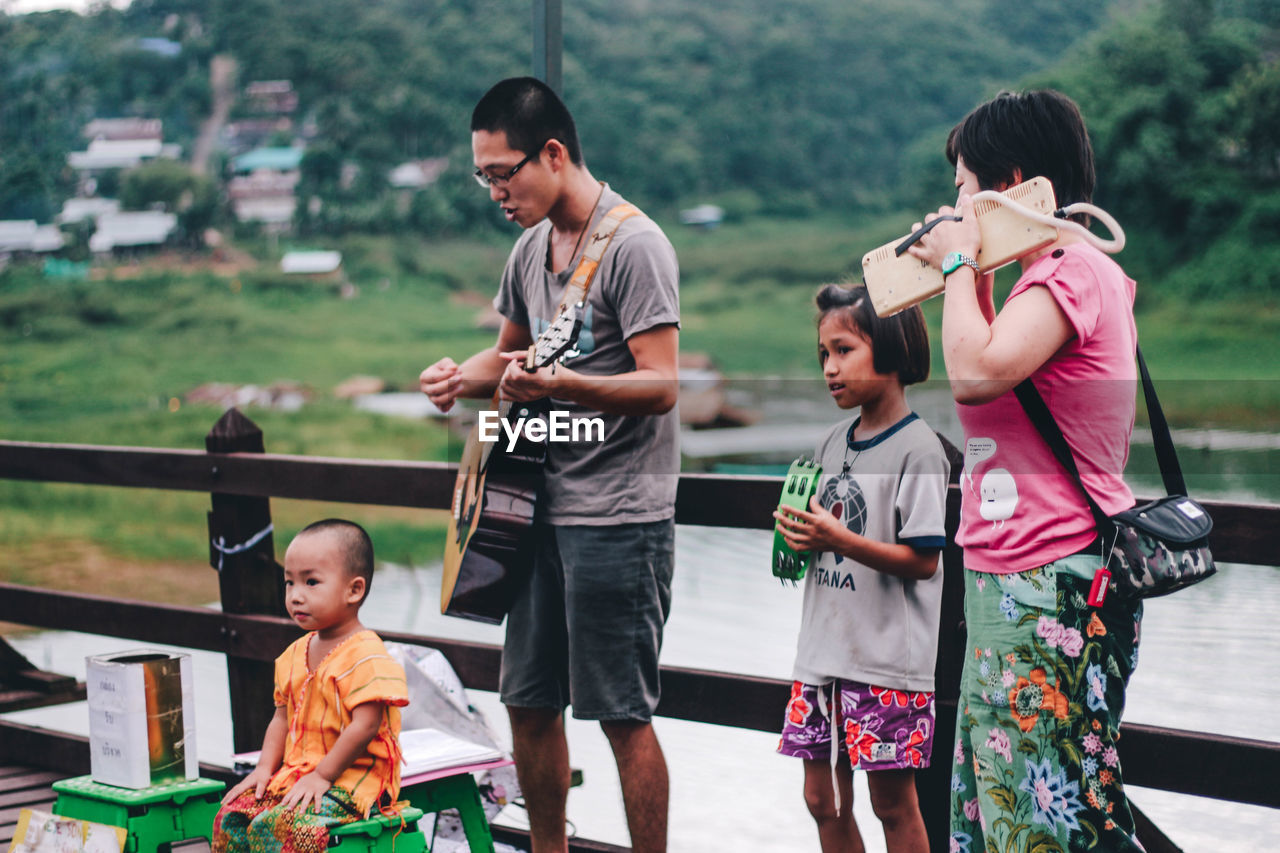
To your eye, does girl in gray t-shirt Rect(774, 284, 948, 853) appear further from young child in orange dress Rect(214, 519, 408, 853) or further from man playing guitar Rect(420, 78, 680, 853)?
young child in orange dress Rect(214, 519, 408, 853)

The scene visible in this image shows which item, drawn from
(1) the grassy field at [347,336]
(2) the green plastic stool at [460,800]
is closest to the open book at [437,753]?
(2) the green plastic stool at [460,800]

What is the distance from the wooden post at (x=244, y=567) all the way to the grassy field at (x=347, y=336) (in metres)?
21.2

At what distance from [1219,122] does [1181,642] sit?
31.1m

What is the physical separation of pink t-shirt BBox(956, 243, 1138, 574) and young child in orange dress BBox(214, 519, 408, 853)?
3.84 ft

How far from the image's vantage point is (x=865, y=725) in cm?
224

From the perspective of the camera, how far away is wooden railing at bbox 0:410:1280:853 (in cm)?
235

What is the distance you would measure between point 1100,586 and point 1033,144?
25.5 inches

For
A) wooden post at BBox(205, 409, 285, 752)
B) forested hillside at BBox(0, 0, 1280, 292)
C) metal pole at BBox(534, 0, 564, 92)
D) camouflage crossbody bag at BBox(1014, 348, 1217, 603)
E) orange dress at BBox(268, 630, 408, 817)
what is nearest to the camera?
camouflage crossbody bag at BBox(1014, 348, 1217, 603)

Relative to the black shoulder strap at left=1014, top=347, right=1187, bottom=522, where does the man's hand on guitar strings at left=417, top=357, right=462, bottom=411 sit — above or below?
above

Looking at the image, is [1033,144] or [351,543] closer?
→ [1033,144]

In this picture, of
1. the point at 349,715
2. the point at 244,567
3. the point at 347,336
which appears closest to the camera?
the point at 349,715

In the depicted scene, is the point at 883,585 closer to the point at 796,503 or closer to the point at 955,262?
the point at 796,503

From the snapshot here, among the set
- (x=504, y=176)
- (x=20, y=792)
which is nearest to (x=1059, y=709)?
(x=504, y=176)

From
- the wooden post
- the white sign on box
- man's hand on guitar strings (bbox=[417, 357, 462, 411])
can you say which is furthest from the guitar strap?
the wooden post
